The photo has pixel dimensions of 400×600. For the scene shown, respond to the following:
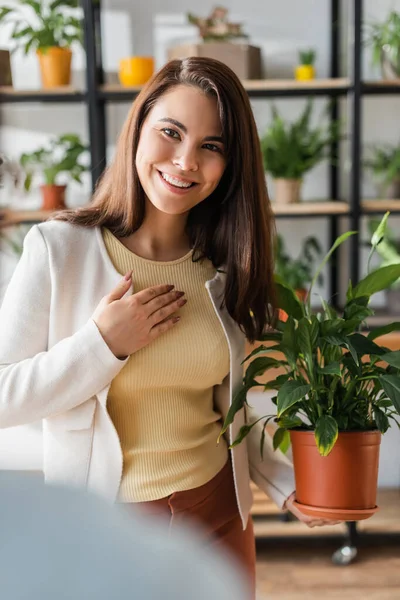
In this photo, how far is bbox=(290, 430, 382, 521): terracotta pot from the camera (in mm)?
1229

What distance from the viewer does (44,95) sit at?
2.84 m

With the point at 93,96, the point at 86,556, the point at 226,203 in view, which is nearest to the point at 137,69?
the point at 93,96

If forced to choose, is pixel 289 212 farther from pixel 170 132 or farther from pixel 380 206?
pixel 170 132

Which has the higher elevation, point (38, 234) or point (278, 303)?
point (38, 234)

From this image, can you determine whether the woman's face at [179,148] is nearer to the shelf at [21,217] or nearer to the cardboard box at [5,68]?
the shelf at [21,217]

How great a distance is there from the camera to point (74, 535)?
321 millimetres

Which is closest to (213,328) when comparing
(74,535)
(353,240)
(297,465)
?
(297,465)

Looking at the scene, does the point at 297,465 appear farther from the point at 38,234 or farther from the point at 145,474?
the point at 38,234

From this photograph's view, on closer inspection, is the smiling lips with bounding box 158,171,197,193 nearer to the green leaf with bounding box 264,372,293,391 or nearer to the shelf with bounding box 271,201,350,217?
the green leaf with bounding box 264,372,293,391

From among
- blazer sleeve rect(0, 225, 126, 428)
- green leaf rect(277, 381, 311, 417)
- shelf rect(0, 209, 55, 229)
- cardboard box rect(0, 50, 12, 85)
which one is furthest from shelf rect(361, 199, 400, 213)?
blazer sleeve rect(0, 225, 126, 428)

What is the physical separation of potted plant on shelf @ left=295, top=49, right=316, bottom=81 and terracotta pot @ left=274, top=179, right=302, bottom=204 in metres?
0.42

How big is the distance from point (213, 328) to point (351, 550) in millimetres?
1849

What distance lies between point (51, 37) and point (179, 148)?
190cm

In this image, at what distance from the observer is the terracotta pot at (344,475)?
1229 mm
